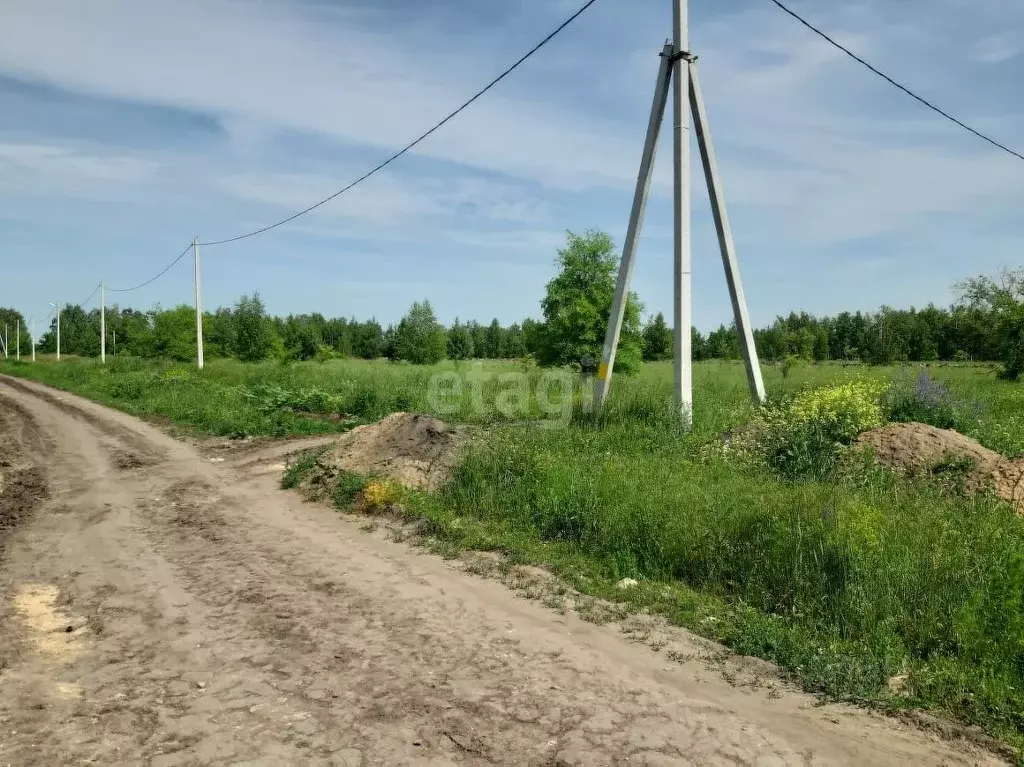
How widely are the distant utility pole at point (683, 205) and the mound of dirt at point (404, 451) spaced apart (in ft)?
8.89

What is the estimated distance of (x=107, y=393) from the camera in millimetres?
23828

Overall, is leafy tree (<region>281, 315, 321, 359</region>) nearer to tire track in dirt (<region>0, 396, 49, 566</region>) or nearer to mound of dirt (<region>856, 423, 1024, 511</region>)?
tire track in dirt (<region>0, 396, 49, 566</region>)

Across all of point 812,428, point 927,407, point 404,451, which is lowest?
point 404,451

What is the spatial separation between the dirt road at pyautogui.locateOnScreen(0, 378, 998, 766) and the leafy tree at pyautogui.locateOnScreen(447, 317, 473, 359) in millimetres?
73234

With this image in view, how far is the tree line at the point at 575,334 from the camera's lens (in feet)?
103

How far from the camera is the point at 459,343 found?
3201 inches

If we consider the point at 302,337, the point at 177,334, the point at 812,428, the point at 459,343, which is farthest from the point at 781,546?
the point at 459,343

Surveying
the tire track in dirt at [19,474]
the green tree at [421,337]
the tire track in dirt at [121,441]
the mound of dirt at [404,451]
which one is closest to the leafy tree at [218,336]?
the green tree at [421,337]

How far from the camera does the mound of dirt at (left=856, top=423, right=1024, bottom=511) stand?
6.87m

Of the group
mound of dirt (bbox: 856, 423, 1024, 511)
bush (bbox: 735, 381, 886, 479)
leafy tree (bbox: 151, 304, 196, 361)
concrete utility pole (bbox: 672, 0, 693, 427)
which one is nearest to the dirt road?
bush (bbox: 735, 381, 886, 479)

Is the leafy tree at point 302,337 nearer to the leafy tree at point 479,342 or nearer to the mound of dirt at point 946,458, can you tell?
the leafy tree at point 479,342

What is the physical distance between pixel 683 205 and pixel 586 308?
70.6 ft

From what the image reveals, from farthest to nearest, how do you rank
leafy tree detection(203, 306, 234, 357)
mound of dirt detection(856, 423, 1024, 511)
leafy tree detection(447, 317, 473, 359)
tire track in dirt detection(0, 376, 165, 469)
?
leafy tree detection(447, 317, 473, 359), leafy tree detection(203, 306, 234, 357), tire track in dirt detection(0, 376, 165, 469), mound of dirt detection(856, 423, 1024, 511)

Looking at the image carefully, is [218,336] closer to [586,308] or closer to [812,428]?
[586,308]
